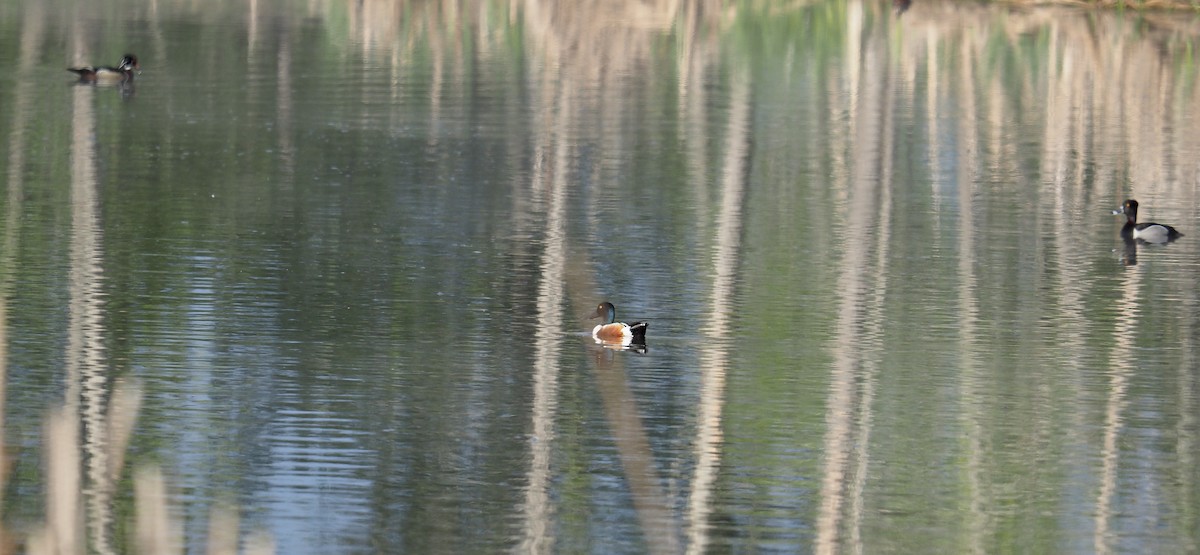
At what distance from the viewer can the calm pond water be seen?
38.4ft

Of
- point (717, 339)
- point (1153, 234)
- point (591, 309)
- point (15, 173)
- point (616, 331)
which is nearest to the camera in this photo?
point (616, 331)

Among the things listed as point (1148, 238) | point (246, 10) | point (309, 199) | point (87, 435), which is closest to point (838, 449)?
point (87, 435)

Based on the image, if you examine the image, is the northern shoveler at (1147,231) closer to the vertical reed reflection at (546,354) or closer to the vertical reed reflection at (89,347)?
the vertical reed reflection at (546,354)

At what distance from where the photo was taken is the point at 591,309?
17969 mm

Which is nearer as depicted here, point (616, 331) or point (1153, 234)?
point (616, 331)

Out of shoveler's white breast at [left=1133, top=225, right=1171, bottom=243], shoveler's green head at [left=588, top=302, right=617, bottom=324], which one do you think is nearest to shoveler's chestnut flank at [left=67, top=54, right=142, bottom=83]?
shoveler's white breast at [left=1133, top=225, right=1171, bottom=243]

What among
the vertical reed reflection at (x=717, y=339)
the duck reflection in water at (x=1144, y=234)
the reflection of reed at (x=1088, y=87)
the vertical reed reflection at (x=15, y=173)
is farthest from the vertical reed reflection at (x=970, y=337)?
the vertical reed reflection at (x=15, y=173)

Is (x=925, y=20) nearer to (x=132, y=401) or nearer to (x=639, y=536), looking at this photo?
(x=639, y=536)

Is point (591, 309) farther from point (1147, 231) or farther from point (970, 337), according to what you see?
point (1147, 231)

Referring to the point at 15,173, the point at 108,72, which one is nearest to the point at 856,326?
the point at 15,173

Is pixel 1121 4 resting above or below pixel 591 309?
above

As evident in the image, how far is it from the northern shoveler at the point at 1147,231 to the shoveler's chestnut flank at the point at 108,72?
18811mm

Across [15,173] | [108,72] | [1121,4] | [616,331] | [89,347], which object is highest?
[1121,4]

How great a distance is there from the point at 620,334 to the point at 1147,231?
27.4 feet
